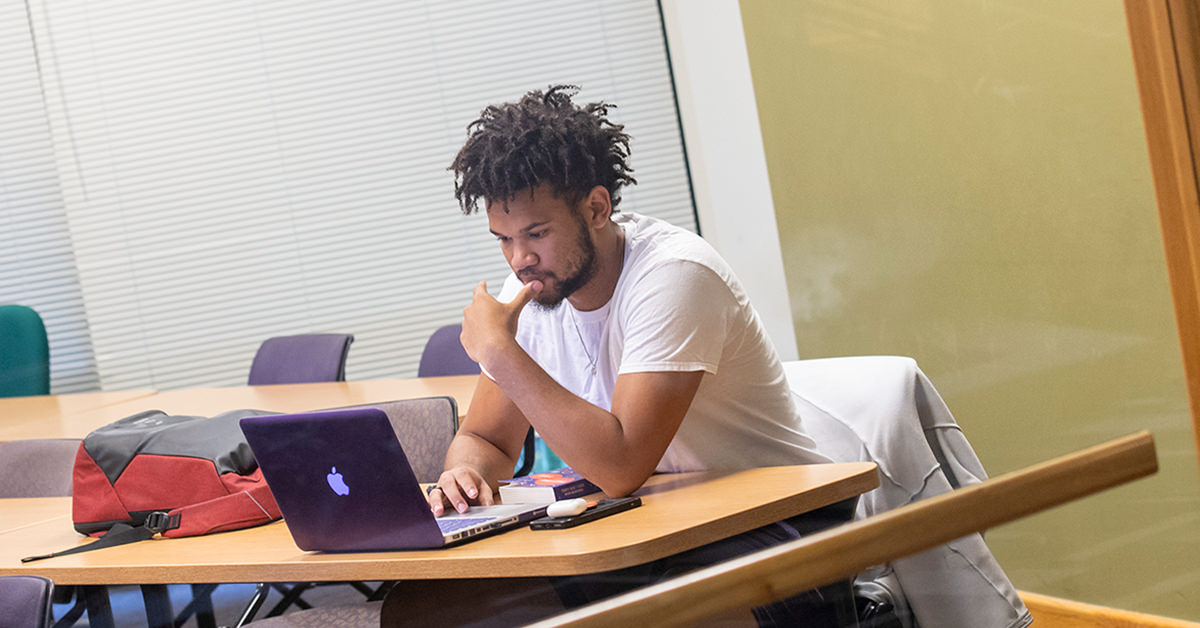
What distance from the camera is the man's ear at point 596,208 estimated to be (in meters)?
1.91

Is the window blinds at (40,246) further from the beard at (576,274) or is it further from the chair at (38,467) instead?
the beard at (576,274)

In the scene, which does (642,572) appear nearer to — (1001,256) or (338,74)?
(1001,256)

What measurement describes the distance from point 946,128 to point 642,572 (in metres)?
1.51

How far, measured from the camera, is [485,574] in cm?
139

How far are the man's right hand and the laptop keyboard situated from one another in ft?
0.26

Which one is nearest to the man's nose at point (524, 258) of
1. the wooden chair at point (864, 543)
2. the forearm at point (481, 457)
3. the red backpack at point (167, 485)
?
the forearm at point (481, 457)

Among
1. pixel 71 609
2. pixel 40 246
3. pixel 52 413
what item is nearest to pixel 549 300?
pixel 71 609

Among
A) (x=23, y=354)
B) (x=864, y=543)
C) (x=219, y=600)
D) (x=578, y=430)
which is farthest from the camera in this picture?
(x=23, y=354)

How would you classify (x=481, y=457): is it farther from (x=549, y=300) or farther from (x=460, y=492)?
(x=549, y=300)

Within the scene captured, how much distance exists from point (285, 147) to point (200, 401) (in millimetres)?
1740

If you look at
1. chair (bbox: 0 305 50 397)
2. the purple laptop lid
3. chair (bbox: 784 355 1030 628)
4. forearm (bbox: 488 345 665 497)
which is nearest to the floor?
the purple laptop lid

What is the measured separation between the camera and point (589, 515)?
151cm

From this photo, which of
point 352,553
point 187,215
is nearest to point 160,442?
point 352,553

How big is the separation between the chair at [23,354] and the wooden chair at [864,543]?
468 cm
